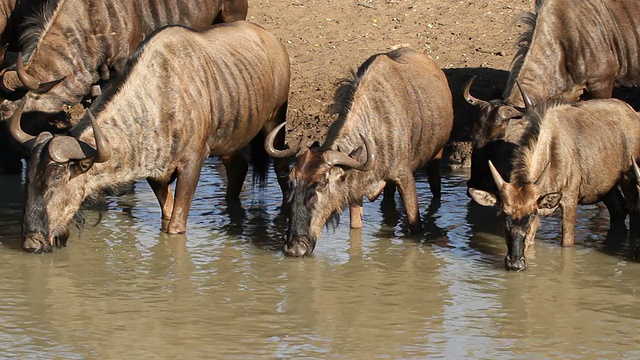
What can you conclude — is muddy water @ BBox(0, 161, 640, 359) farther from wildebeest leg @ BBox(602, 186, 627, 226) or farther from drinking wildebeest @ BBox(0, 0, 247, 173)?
drinking wildebeest @ BBox(0, 0, 247, 173)

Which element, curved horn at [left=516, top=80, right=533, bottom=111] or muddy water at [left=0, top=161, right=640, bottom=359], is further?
curved horn at [left=516, top=80, right=533, bottom=111]

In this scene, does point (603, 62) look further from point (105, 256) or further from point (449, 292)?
point (105, 256)

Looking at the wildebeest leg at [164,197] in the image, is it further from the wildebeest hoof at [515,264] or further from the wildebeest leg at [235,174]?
the wildebeest hoof at [515,264]

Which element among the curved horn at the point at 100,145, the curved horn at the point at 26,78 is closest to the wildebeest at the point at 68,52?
the curved horn at the point at 26,78

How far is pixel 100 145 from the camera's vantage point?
28.4ft

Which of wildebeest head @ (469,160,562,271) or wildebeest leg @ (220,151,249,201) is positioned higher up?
wildebeest head @ (469,160,562,271)

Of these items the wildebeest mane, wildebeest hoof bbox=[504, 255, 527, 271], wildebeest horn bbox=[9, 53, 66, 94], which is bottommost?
wildebeest hoof bbox=[504, 255, 527, 271]

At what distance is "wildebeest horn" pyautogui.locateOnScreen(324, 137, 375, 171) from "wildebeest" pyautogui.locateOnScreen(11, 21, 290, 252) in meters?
1.18

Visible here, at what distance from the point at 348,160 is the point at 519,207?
1.30m

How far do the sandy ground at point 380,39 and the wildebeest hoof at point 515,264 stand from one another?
14.5 feet

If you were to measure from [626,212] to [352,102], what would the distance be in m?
2.51

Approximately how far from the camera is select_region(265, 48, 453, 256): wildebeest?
8.98 meters

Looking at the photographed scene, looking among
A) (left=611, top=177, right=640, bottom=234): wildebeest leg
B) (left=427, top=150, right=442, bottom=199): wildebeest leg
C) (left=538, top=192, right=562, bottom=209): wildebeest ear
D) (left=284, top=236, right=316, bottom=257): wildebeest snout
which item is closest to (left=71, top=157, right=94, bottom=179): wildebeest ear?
(left=284, top=236, right=316, bottom=257): wildebeest snout

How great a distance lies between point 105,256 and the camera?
30.3 ft
